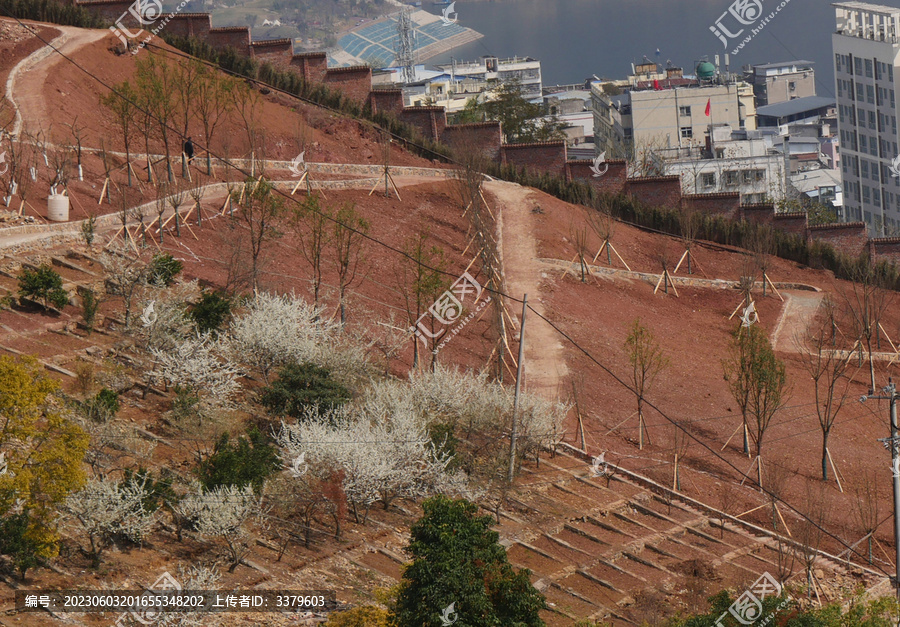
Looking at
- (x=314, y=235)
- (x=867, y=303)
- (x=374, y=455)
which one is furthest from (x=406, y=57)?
(x=374, y=455)

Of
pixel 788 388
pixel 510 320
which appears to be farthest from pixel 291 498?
pixel 788 388

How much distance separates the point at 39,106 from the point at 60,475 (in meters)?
24.7

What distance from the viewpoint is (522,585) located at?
2025 cm

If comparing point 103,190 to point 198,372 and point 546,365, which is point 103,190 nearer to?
point 198,372

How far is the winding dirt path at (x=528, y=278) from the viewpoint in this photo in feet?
114

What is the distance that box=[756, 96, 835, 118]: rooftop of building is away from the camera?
408ft

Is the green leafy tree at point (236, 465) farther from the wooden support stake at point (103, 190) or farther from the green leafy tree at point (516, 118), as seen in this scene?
the green leafy tree at point (516, 118)

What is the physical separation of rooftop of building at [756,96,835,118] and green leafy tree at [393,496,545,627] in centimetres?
10899

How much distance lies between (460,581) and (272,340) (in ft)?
37.5

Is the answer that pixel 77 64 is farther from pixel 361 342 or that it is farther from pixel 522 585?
pixel 522 585

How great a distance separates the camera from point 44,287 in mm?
30516
